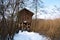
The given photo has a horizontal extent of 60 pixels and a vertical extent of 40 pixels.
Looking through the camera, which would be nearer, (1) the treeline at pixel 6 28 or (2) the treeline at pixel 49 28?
(1) the treeline at pixel 6 28

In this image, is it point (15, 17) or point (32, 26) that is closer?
point (15, 17)

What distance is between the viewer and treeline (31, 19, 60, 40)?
5.85 m

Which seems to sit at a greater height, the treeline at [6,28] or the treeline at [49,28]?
the treeline at [6,28]

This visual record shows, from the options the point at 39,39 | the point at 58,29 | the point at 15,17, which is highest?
the point at 15,17

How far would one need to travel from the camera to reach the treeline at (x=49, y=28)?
19.2ft

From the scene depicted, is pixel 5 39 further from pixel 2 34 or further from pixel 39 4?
pixel 39 4

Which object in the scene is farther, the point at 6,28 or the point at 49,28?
the point at 49,28

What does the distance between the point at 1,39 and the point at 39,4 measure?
1.43 metres

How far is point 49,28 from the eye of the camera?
6.47m

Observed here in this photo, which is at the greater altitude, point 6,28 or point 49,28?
point 6,28

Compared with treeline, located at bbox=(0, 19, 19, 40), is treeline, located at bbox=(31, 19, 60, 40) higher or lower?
lower

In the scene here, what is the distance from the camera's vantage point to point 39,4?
15.5 ft

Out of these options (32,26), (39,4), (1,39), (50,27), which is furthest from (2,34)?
(32,26)

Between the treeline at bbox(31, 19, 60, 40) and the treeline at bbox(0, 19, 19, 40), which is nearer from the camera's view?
the treeline at bbox(0, 19, 19, 40)
